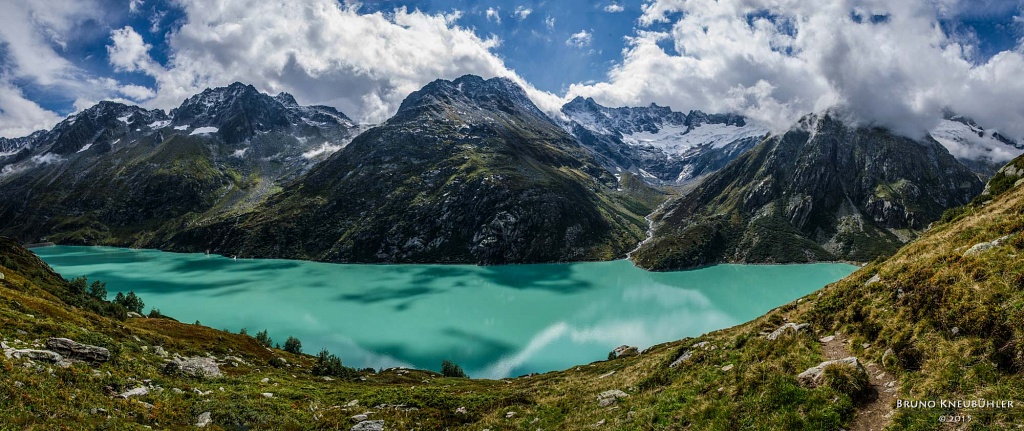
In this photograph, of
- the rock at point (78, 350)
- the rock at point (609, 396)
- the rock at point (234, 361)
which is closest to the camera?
the rock at point (609, 396)

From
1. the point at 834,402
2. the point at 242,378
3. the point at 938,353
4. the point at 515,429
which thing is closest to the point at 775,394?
the point at 834,402

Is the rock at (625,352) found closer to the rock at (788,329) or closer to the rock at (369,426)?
the rock at (788,329)

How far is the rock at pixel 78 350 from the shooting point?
919 inches

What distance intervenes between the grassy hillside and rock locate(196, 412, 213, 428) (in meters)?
0.40

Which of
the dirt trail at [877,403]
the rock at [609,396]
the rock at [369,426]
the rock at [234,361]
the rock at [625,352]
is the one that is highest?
the rock at [625,352]

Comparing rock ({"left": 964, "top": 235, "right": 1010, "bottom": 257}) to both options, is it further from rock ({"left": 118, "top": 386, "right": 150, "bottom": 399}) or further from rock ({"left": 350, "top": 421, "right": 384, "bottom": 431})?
rock ({"left": 118, "top": 386, "right": 150, "bottom": 399})

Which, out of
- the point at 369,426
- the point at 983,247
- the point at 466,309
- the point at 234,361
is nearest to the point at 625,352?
the point at 369,426

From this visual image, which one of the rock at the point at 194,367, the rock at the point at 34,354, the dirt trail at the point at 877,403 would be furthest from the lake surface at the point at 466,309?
the dirt trail at the point at 877,403

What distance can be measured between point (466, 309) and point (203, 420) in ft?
348

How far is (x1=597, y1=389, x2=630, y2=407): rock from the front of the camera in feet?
73.5

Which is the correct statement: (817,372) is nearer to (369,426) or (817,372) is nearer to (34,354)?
(369,426)

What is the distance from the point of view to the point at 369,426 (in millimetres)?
23781

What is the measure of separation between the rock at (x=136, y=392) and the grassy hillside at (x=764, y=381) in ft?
1.87

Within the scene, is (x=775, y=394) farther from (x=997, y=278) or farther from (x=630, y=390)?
(x=630, y=390)
